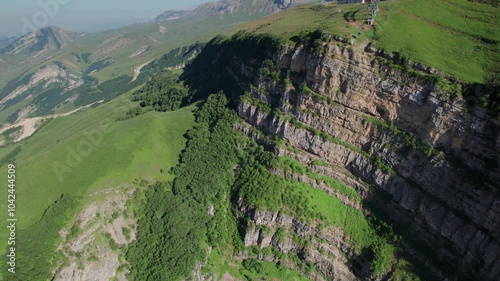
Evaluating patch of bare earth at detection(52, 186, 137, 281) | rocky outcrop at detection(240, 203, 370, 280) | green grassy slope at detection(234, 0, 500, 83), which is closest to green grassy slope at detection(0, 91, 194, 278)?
patch of bare earth at detection(52, 186, 137, 281)

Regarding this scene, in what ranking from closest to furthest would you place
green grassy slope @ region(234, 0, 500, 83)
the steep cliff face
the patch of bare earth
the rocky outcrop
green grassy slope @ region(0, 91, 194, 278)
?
the steep cliff face
green grassy slope @ region(234, 0, 500, 83)
the patch of bare earth
the rocky outcrop
green grassy slope @ region(0, 91, 194, 278)

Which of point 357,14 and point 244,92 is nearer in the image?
point 357,14

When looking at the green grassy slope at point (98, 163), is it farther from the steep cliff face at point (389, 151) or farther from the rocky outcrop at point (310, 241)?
the rocky outcrop at point (310, 241)

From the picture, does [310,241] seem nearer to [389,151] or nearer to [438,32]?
[389,151]

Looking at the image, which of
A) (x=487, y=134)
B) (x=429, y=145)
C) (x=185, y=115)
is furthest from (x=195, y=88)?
(x=487, y=134)

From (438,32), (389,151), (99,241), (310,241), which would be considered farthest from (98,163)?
(438,32)

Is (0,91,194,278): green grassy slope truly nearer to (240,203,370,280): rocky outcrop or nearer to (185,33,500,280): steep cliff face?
(185,33,500,280): steep cliff face

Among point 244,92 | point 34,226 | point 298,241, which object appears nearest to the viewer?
point 34,226

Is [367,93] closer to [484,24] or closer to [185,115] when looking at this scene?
[484,24]
